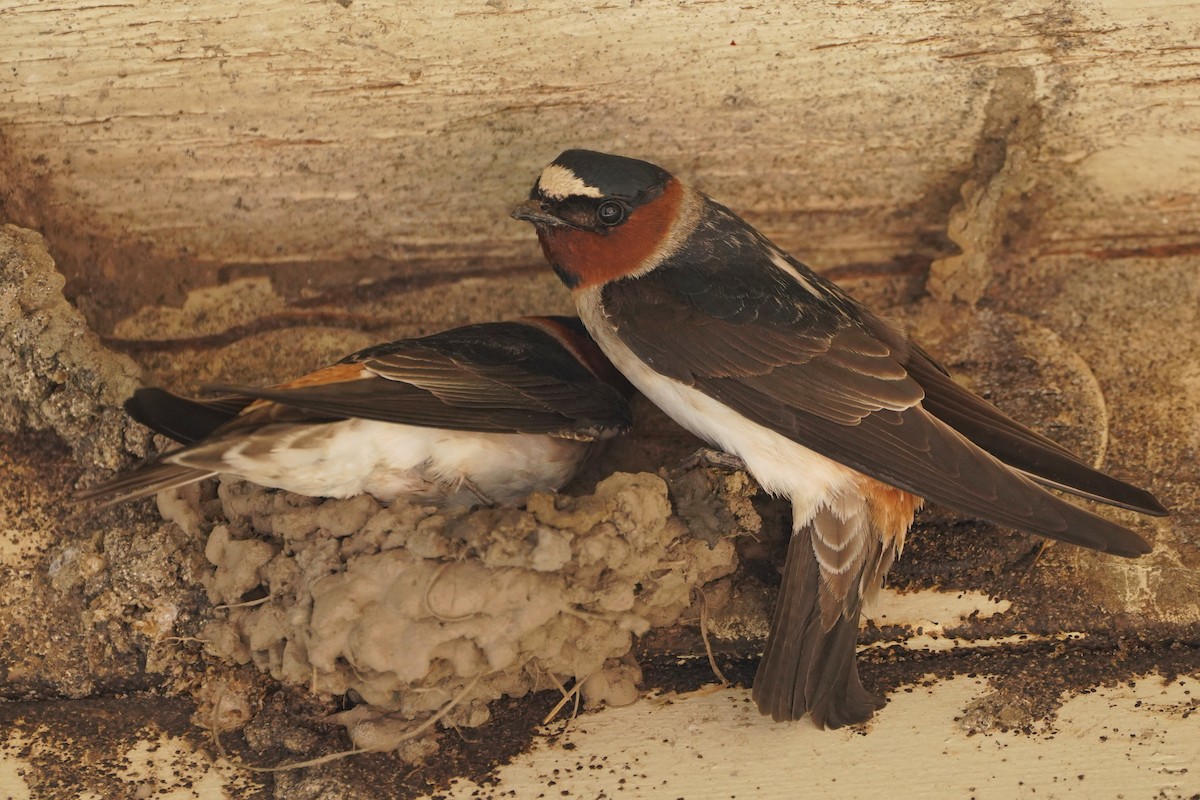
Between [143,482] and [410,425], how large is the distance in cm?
51

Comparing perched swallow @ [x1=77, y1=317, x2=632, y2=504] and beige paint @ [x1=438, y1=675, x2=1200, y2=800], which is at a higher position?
perched swallow @ [x1=77, y1=317, x2=632, y2=504]

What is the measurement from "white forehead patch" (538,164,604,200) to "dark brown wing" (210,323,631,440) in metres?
0.34

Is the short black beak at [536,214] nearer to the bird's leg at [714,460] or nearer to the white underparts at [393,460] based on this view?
the white underparts at [393,460]

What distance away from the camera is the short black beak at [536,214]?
9.25 feet

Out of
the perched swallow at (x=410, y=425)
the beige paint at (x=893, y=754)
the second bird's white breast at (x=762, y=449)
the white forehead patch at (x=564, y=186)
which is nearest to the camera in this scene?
the beige paint at (x=893, y=754)

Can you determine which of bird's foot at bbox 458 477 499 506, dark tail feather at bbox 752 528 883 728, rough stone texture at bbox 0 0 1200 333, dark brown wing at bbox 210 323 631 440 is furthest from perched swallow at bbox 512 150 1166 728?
bird's foot at bbox 458 477 499 506

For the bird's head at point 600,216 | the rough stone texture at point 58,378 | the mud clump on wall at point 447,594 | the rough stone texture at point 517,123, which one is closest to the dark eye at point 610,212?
the bird's head at point 600,216

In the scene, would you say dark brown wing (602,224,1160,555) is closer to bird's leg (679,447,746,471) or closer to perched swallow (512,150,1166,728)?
perched swallow (512,150,1166,728)

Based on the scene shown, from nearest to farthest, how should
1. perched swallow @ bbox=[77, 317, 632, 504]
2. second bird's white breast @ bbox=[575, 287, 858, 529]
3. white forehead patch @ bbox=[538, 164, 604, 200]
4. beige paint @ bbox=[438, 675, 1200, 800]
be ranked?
beige paint @ bbox=[438, 675, 1200, 800], perched swallow @ bbox=[77, 317, 632, 504], second bird's white breast @ bbox=[575, 287, 858, 529], white forehead patch @ bbox=[538, 164, 604, 200]

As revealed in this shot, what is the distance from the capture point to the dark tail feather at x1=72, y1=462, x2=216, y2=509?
242 cm

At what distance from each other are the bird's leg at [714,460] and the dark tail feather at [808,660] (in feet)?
0.65

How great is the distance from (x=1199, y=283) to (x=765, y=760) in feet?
5.83

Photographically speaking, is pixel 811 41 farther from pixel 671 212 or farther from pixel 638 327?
pixel 638 327

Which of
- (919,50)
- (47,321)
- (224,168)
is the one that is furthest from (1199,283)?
(47,321)
